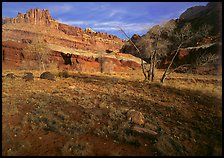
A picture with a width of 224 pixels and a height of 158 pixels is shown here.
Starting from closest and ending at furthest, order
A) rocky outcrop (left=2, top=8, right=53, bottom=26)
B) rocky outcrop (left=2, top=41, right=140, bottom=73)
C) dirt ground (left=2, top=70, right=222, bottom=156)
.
→ dirt ground (left=2, top=70, right=222, bottom=156) → rocky outcrop (left=2, top=41, right=140, bottom=73) → rocky outcrop (left=2, top=8, right=53, bottom=26)

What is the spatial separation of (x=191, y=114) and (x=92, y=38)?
152 meters

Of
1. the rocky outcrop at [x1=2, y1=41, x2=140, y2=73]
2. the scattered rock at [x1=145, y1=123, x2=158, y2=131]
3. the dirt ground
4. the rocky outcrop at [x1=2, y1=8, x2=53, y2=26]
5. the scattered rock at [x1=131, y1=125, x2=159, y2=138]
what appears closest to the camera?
the dirt ground

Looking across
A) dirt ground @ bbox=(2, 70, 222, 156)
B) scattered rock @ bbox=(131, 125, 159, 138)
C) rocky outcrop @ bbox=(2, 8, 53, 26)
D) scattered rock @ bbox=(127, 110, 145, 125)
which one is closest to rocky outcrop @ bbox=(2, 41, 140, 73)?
dirt ground @ bbox=(2, 70, 222, 156)

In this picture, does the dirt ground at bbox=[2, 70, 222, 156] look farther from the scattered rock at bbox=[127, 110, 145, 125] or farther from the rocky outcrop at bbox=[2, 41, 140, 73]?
the rocky outcrop at bbox=[2, 41, 140, 73]

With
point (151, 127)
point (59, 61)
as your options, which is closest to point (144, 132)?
point (151, 127)

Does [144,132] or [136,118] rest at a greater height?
[136,118]

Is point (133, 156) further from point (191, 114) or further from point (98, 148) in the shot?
point (191, 114)

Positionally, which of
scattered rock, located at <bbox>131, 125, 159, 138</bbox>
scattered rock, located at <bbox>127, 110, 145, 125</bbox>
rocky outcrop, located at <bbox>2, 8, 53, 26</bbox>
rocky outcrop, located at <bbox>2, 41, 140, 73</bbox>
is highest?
rocky outcrop, located at <bbox>2, 8, 53, 26</bbox>

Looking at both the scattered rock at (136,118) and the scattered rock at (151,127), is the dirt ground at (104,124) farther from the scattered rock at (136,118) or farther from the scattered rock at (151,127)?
the scattered rock at (136,118)

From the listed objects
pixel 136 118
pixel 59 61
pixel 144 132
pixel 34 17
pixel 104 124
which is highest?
pixel 34 17

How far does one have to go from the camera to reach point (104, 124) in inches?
351

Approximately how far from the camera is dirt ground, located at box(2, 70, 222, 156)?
23.1ft

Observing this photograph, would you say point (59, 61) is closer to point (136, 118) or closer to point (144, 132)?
point (136, 118)

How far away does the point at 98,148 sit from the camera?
23.0ft
